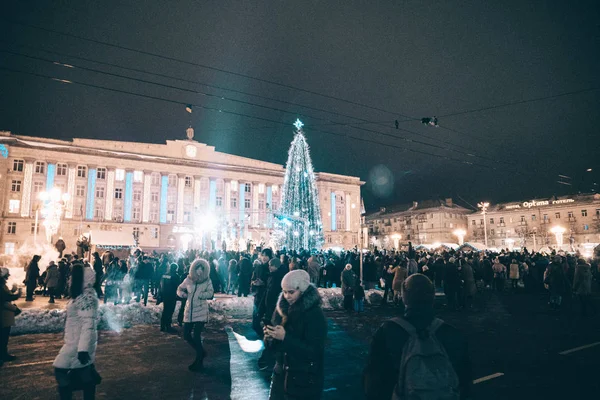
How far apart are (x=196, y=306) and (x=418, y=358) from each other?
5.22 m

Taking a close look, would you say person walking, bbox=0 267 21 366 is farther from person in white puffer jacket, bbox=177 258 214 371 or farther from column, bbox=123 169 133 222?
column, bbox=123 169 133 222

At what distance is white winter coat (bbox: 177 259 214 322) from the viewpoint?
6801 mm

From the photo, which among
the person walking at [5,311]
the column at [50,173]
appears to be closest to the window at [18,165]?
the column at [50,173]

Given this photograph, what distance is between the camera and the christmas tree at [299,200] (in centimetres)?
3119

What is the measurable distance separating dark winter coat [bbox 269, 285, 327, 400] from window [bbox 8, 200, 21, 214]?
63152 millimetres

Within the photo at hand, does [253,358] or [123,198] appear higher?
[123,198]

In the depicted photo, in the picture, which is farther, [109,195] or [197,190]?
[197,190]

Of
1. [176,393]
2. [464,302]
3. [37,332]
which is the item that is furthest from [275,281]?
→ [464,302]

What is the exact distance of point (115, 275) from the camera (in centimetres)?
1577

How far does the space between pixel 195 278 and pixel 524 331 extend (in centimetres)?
889

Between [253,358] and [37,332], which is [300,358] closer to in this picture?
[253,358]

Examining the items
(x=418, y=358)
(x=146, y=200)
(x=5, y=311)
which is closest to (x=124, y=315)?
(x=5, y=311)

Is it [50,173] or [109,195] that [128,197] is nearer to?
[109,195]

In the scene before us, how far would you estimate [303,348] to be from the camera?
3.35 m
